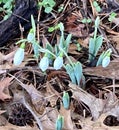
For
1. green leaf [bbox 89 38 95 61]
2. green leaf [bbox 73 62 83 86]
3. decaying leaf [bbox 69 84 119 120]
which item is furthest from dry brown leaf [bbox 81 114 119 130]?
green leaf [bbox 89 38 95 61]

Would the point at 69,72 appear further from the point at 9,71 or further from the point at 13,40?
the point at 13,40

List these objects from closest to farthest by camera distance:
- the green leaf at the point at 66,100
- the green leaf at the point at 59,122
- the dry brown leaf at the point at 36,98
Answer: the green leaf at the point at 59,122 → the green leaf at the point at 66,100 → the dry brown leaf at the point at 36,98

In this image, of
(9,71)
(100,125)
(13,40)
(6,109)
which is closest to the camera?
(100,125)

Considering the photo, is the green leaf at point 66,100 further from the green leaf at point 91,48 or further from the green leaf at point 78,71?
the green leaf at point 91,48

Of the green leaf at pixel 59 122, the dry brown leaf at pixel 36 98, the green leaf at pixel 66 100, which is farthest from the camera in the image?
the dry brown leaf at pixel 36 98

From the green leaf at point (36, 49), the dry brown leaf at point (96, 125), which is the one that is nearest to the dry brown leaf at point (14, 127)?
the dry brown leaf at point (96, 125)

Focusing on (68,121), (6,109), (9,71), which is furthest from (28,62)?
(68,121)

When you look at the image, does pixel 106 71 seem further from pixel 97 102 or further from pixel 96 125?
pixel 96 125

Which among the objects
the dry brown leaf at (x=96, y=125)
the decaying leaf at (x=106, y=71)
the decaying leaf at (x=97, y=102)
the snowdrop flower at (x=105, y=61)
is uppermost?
the snowdrop flower at (x=105, y=61)

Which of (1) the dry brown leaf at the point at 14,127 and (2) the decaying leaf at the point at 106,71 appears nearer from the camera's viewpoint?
(1) the dry brown leaf at the point at 14,127

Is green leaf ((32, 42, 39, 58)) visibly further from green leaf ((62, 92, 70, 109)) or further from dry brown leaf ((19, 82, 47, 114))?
green leaf ((62, 92, 70, 109))

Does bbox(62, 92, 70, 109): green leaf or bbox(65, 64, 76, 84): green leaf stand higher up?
bbox(65, 64, 76, 84): green leaf
